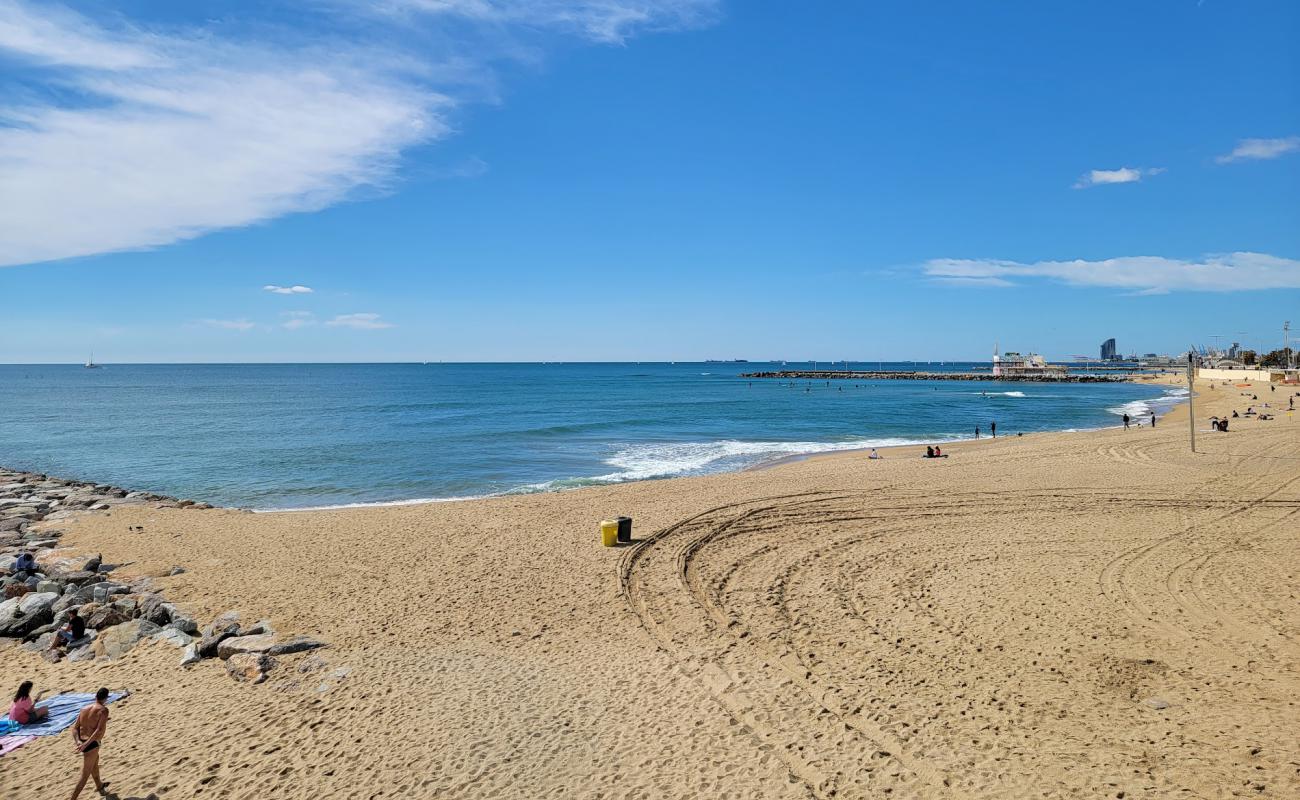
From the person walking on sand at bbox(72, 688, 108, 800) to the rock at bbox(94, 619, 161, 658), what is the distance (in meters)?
3.46

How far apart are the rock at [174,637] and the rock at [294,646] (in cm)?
149

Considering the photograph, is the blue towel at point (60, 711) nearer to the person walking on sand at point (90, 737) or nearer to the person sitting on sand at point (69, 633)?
the person walking on sand at point (90, 737)

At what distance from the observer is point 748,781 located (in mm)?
6215

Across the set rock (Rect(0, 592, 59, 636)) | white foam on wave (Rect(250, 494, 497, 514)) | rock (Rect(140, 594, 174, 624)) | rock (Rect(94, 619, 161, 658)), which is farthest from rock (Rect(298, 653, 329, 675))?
white foam on wave (Rect(250, 494, 497, 514))

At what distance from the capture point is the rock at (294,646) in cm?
917

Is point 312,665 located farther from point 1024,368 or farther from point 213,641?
point 1024,368

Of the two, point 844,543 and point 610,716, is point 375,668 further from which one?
point 844,543

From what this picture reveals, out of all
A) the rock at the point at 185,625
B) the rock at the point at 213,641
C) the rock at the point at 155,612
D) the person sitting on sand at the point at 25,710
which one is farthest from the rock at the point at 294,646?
the rock at the point at 155,612

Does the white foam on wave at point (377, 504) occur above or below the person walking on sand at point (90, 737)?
below

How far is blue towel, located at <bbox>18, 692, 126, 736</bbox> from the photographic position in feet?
24.5

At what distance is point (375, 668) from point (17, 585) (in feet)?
27.5

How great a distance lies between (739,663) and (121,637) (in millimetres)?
9000

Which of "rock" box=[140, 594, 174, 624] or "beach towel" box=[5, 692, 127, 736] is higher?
"rock" box=[140, 594, 174, 624]

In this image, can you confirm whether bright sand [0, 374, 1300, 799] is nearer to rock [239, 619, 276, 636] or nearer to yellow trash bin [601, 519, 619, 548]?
rock [239, 619, 276, 636]
